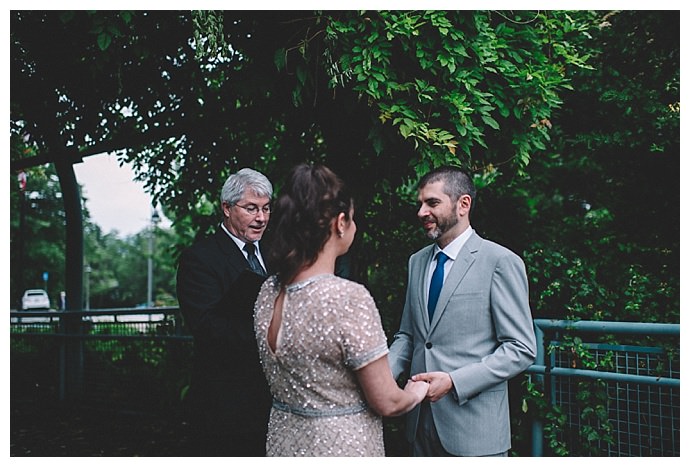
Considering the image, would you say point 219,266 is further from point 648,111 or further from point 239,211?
point 648,111

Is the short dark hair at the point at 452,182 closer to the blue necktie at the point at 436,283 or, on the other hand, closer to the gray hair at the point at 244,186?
the blue necktie at the point at 436,283

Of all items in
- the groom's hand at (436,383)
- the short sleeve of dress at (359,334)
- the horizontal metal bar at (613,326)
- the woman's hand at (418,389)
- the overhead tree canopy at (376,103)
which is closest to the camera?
the short sleeve of dress at (359,334)

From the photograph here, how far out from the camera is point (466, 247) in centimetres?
349

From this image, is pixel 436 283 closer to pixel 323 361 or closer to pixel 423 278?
pixel 423 278

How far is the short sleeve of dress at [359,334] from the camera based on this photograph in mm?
2561

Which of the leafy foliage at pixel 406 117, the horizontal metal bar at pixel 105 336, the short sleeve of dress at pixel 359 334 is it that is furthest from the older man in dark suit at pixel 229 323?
the horizontal metal bar at pixel 105 336

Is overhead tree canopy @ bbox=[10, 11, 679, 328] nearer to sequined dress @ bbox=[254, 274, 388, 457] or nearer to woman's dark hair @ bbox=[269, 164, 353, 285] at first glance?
woman's dark hair @ bbox=[269, 164, 353, 285]

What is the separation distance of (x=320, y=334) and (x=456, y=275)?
3.43 feet

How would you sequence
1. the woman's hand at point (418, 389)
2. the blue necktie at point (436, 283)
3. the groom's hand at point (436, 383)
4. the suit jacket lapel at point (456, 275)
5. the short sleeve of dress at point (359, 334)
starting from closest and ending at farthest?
1. the short sleeve of dress at point (359, 334)
2. the woman's hand at point (418, 389)
3. the groom's hand at point (436, 383)
4. the suit jacket lapel at point (456, 275)
5. the blue necktie at point (436, 283)

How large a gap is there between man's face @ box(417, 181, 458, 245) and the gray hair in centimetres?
82

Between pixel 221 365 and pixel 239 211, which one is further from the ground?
pixel 239 211

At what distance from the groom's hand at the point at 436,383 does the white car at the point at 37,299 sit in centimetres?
4622
